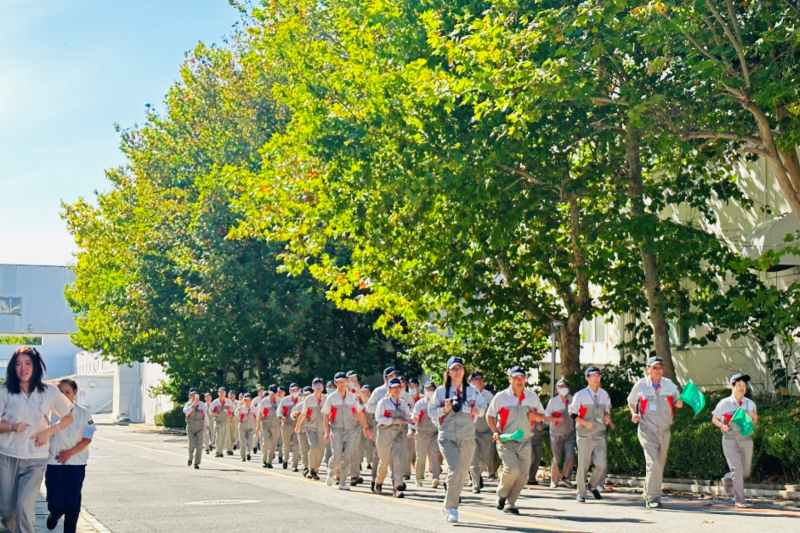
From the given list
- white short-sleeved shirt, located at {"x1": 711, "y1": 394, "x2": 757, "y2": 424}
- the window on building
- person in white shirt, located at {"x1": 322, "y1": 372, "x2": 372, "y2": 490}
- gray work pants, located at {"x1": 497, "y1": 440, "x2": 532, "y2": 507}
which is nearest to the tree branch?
white short-sleeved shirt, located at {"x1": 711, "y1": 394, "x2": 757, "y2": 424}

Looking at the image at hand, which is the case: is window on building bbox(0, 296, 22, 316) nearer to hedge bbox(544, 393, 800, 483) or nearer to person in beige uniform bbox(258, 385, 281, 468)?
person in beige uniform bbox(258, 385, 281, 468)

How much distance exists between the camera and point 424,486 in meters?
20.6

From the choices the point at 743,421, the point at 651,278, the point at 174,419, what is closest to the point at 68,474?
the point at 743,421

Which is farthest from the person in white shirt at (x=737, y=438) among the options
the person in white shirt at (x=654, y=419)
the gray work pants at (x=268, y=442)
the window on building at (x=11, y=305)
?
the window on building at (x=11, y=305)

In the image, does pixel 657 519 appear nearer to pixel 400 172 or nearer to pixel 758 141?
pixel 758 141

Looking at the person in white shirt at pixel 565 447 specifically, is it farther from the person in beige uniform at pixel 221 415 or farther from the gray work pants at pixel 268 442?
the person in beige uniform at pixel 221 415

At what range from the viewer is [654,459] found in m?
15.3

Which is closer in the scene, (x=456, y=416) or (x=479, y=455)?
(x=456, y=416)

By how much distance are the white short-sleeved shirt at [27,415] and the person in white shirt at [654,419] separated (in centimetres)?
840

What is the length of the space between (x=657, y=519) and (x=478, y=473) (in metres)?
5.89

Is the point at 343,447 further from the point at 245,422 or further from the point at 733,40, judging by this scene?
the point at 245,422

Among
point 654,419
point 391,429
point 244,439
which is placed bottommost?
point 244,439

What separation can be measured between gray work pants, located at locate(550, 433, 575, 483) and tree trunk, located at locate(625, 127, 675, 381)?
2498 millimetres

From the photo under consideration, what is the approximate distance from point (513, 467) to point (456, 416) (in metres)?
1.29
